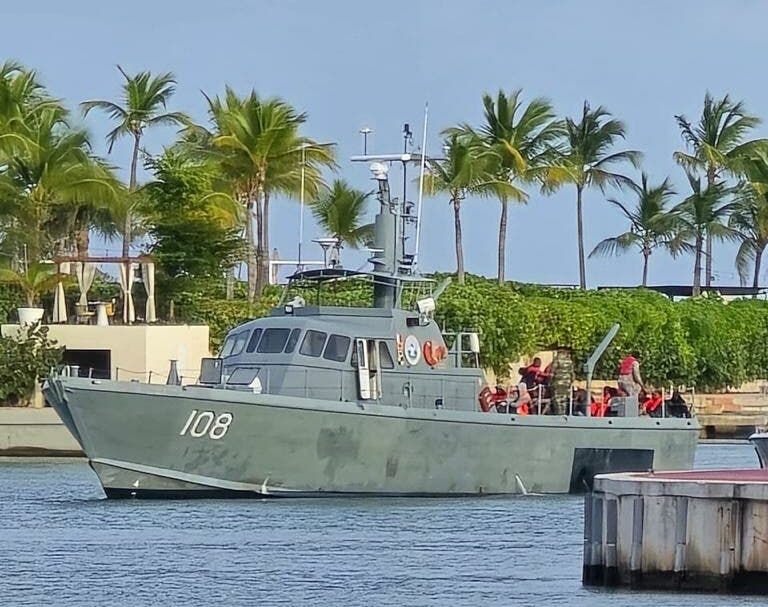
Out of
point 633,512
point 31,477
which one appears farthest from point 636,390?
point 633,512

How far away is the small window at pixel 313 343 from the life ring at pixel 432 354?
2.14 meters

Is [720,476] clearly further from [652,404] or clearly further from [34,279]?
[34,279]

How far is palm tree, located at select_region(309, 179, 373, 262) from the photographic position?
62656 millimetres

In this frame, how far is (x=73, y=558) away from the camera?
2552 cm

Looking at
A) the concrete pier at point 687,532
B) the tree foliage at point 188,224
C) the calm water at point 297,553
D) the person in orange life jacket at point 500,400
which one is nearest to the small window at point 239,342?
the calm water at point 297,553

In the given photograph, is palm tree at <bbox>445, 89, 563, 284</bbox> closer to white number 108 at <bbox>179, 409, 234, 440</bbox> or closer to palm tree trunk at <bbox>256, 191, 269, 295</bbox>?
palm tree trunk at <bbox>256, 191, 269, 295</bbox>

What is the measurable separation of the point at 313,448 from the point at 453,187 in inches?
1295

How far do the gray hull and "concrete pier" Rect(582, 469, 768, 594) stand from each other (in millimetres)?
10796

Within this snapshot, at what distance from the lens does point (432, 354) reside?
1330 inches

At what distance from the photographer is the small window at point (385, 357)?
108 feet

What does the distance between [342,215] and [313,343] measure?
30.8 meters

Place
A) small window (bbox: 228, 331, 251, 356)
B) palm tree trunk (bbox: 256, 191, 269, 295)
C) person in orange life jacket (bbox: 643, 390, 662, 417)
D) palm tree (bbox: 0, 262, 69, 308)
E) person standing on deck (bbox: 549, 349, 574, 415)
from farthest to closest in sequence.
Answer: palm tree trunk (bbox: 256, 191, 269, 295) < palm tree (bbox: 0, 262, 69, 308) < person in orange life jacket (bbox: 643, 390, 662, 417) < person standing on deck (bbox: 549, 349, 574, 415) < small window (bbox: 228, 331, 251, 356)

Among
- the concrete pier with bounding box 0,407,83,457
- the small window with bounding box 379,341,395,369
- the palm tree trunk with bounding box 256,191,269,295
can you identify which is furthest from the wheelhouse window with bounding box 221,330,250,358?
the palm tree trunk with bounding box 256,191,269,295

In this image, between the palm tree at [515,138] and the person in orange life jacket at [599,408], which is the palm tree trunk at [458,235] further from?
the person in orange life jacket at [599,408]
